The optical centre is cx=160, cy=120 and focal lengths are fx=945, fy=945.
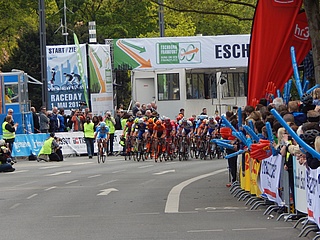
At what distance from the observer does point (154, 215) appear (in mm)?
15703

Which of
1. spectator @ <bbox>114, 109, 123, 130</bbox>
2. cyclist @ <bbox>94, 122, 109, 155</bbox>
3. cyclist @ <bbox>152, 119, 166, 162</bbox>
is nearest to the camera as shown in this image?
cyclist @ <bbox>152, 119, 166, 162</bbox>

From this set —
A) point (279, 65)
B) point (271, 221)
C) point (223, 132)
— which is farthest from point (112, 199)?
point (279, 65)

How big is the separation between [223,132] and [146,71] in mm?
22271

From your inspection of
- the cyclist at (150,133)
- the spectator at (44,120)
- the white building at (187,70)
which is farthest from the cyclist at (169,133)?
the white building at (187,70)

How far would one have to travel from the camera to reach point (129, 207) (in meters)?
17.1

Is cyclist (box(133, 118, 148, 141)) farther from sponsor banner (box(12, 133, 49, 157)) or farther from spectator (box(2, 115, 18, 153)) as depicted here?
sponsor banner (box(12, 133, 49, 157))

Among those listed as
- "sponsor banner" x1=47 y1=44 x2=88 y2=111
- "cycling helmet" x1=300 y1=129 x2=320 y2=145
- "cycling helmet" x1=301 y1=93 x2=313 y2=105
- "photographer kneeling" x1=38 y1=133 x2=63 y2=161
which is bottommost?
"photographer kneeling" x1=38 y1=133 x2=63 y2=161

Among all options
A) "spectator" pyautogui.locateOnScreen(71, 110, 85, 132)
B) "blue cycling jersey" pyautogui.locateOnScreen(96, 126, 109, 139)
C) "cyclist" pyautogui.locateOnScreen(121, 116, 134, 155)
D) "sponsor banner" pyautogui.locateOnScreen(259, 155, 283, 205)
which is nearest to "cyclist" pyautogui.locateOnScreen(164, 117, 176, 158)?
"cyclist" pyautogui.locateOnScreen(121, 116, 134, 155)

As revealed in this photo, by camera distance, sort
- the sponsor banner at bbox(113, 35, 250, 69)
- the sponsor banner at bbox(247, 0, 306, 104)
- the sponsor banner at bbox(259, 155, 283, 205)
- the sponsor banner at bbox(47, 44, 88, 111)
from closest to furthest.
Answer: the sponsor banner at bbox(259, 155, 283, 205)
the sponsor banner at bbox(247, 0, 306, 104)
the sponsor banner at bbox(47, 44, 88, 111)
the sponsor banner at bbox(113, 35, 250, 69)

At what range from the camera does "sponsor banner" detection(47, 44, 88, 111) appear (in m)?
40.6

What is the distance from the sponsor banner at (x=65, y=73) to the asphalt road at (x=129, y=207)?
488 inches

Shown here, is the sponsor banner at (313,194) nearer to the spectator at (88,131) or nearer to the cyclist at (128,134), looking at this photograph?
the cyclist at (128,134)

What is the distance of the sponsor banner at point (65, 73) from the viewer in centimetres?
4062

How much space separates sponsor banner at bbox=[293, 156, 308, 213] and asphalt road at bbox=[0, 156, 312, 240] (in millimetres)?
385
